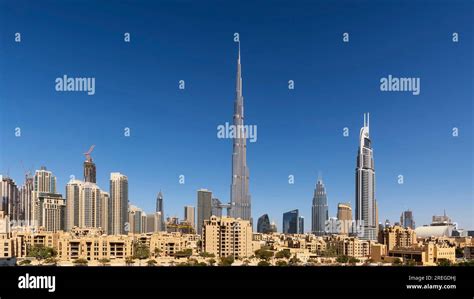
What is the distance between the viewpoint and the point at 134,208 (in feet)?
118

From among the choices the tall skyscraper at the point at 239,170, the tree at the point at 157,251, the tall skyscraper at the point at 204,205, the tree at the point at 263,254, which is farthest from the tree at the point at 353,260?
the tall skyscraper at the point at 204,205

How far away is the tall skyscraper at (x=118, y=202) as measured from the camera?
111 ft

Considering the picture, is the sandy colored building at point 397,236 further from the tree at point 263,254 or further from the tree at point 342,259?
the tree at point 263,254

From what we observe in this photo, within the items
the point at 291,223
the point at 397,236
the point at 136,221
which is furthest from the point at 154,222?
the point at 397,236

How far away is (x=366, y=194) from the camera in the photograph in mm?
36469

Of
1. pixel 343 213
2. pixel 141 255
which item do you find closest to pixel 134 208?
pixel 141 255

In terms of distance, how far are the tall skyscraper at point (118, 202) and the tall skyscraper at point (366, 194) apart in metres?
18.1

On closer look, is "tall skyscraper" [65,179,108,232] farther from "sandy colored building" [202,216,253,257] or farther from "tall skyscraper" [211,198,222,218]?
"sandy colored building" [202,216,253,257]
